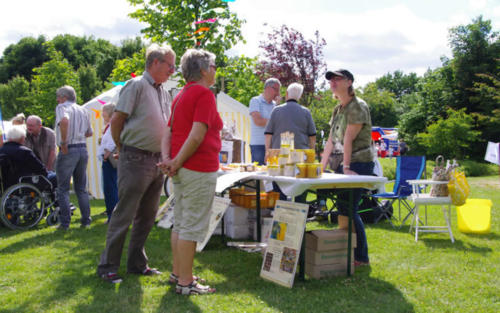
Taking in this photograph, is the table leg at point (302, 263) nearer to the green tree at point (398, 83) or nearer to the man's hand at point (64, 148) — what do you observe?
the man's hand at point (64, 148)

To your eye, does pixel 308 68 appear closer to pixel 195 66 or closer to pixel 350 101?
pixel 350 101

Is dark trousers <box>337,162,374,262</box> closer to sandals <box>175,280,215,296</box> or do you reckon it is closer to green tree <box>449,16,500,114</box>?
sandals <box>175,280,215,296</box>

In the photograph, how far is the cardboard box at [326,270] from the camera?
3.53 meters

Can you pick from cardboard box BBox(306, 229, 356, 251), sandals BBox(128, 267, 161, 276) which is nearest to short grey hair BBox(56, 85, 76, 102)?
sandals BBox(128, 267, 161, 276)

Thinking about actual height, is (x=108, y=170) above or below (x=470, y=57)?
below

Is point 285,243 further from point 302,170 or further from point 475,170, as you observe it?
point 475,170

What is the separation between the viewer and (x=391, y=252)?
14.7 feet

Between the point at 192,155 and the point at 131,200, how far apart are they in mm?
738

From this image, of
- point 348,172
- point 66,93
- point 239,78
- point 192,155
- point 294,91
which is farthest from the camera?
point 239,78

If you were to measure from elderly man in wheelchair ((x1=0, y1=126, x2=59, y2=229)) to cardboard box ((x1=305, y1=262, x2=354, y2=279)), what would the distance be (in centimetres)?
417

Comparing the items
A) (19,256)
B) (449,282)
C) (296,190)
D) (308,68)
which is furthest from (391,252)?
(308,68)

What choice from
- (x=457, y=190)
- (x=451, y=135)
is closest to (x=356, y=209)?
(x=457, y=190)

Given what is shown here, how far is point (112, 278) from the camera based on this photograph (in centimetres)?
338

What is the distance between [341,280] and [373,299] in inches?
17.0
